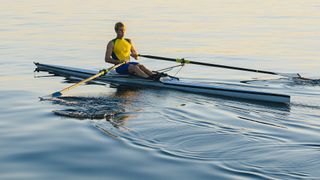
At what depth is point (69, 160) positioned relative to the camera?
332 inches

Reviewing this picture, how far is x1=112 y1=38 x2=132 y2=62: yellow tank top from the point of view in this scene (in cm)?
1559

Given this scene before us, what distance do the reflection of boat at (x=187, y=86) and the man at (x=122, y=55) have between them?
0.63ft

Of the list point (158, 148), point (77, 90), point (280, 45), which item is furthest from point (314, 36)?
point (158, 148)

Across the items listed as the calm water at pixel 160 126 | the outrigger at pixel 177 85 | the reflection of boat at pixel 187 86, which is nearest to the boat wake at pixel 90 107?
the calm water at pixel 160 126

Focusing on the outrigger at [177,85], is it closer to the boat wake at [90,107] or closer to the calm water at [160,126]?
the calm water at [160,126]

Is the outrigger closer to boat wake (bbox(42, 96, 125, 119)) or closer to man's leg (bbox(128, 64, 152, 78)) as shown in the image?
man's leg (bbox(128, 64, 152, 78))

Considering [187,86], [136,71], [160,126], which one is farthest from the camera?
[136,71]

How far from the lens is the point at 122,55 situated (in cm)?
1568

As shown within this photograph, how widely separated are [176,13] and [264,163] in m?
38.7

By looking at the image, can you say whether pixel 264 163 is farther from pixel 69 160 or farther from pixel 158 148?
pixel 69 160

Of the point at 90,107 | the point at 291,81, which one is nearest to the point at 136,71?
the point at 90,107

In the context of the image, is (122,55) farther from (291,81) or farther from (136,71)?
(291,81)

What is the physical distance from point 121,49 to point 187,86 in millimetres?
2424

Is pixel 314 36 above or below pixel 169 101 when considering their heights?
above
